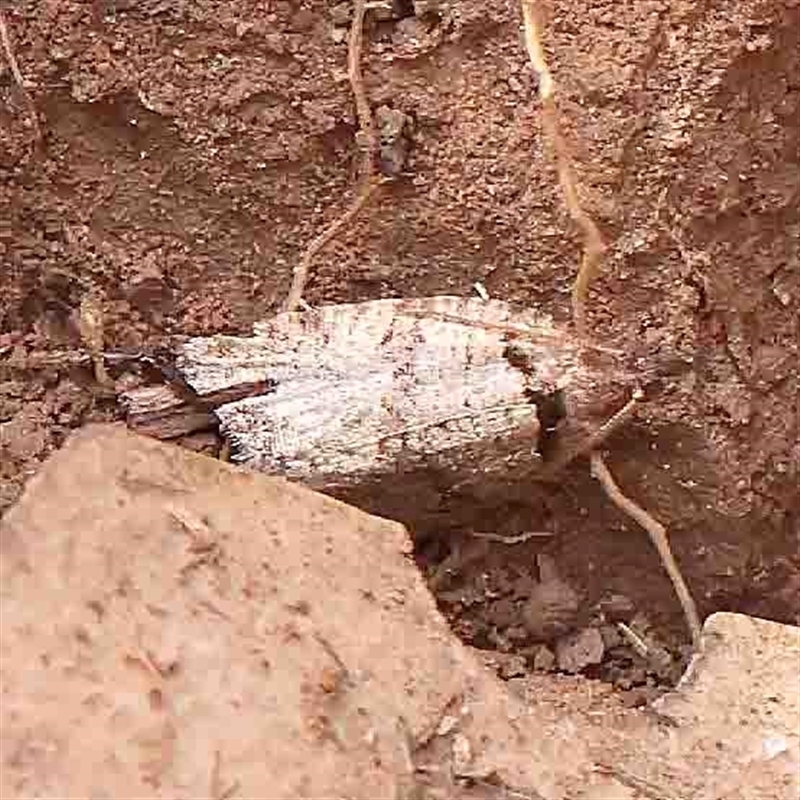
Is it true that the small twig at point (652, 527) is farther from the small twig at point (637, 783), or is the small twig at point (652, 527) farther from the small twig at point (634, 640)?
the small twig at point (637, 783)

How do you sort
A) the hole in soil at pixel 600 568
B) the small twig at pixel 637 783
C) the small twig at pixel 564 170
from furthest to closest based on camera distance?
the hole in soil at pixel 600 568 < the small twig at pixel 564 170 < the small twig at pixel 637 783

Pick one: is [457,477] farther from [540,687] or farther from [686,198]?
[686,198]

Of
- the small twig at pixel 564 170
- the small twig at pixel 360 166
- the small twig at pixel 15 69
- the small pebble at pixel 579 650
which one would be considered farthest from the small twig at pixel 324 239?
the small pebble at pixel 579 650

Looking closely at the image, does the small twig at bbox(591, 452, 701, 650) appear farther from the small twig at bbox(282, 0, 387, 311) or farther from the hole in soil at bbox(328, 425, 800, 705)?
the small twig at bbox(282, 0, 387, 311)

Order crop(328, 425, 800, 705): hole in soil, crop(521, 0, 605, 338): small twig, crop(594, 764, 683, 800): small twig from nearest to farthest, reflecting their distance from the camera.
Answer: crop(594, 764, 683, 800): small twig → crop(521, 0, 605, 338): small twig → crop(328, 425, 800, 705): hole in soil

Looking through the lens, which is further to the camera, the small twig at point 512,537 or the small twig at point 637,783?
the small twig at point 512,537

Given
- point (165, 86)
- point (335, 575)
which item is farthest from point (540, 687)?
point (165, 86)

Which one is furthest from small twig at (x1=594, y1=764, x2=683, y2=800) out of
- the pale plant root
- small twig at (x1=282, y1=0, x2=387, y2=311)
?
small twig at (x1=282, y1=0, x2=387, y2=311)
